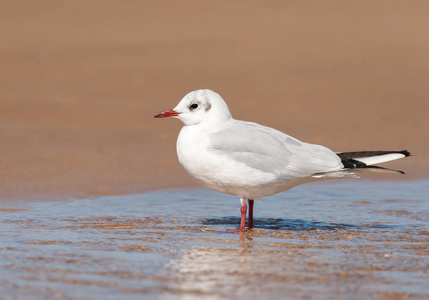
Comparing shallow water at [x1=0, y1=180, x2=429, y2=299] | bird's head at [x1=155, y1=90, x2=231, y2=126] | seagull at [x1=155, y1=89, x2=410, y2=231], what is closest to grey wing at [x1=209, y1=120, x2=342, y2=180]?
seagull at [x1=155, y1=89, x2=410, y2=231]

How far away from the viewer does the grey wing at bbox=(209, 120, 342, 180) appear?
19.4ft

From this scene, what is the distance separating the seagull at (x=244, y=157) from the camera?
5.86 metres

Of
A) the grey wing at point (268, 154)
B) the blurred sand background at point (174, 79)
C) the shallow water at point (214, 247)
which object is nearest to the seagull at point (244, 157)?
the grey wing at point (268, 154)

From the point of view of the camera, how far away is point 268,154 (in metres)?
6.00

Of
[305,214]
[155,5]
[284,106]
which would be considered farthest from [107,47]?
[305,214]

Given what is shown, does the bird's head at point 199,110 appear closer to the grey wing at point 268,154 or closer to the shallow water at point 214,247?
the grey wing at point 268,154

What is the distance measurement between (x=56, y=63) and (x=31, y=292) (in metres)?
9.34

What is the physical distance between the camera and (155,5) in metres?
16.5

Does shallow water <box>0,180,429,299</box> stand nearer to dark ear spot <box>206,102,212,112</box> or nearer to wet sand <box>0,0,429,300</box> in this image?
wet sand <box>0,0,429,300</box>

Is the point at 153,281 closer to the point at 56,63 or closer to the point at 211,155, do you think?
the point at 211,155

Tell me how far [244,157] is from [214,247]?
94 centimetres

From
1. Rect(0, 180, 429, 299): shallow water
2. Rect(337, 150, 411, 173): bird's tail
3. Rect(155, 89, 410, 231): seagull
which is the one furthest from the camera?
Rect(337, 150, 411, 173): bird's tail

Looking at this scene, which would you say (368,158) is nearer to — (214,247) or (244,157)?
(244,157)

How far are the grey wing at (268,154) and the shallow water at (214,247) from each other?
17.0 inches
